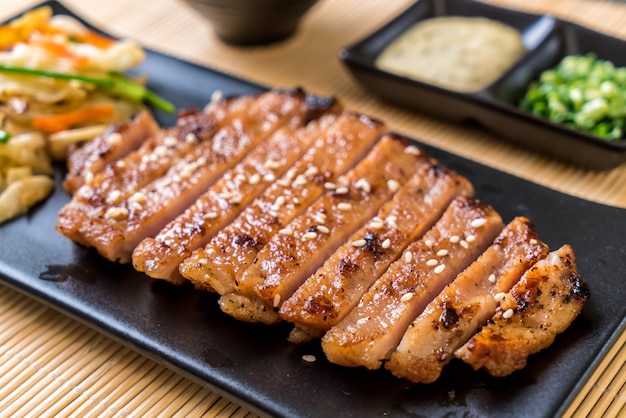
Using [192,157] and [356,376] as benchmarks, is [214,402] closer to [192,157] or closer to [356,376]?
[356,376]

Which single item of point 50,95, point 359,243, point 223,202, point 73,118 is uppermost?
point 359,243

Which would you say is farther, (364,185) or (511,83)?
(511,83)

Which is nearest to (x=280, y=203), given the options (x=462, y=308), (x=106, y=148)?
(x=462, y=308)

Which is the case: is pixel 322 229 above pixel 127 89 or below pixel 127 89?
above

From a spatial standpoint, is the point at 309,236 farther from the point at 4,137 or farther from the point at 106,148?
the point at 4,137

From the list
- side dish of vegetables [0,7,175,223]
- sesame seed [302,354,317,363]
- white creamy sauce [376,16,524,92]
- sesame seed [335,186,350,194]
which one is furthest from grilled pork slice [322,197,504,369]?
side dish of vegetables [0,7,175,223]

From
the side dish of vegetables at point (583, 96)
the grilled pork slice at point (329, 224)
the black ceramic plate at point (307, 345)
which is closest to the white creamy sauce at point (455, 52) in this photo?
the side dish of vegetables at point (583, 96)

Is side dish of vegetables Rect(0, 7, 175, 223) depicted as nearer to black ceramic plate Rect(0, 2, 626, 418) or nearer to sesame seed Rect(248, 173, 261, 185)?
black ceramic plate Rect(0, 2, 626, 418)
